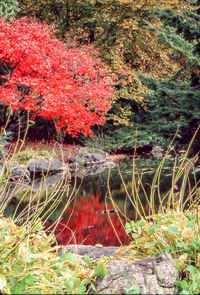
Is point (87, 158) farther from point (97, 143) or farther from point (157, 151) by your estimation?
point (157, 151)

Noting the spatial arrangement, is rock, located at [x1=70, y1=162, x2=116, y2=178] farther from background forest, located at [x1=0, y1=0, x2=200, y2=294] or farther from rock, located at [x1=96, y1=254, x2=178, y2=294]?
rock, located at [x1=96, y1=254, x2=178, y2=294]

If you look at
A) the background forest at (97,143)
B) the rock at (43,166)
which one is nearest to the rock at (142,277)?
the background forest at (97,143)

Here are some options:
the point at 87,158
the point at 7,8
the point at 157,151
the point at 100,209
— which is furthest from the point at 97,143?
the point at 100,209

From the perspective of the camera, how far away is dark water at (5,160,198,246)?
6734 millimetres

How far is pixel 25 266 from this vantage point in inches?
104

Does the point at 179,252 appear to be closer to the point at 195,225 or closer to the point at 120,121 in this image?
the point at 195,225

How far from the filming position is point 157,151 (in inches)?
688

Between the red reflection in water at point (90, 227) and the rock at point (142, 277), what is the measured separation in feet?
10.9

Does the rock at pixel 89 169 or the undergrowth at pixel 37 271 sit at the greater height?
the undergrowth at pixel 37 271

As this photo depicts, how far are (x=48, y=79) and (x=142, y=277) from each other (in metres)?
12.6

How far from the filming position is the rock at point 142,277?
2434 mm

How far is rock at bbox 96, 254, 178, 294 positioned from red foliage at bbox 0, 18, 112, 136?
1158cm

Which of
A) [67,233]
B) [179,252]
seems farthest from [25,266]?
[67,233]

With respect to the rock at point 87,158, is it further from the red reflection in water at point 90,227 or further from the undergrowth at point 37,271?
the undergrowth at point 37,271
